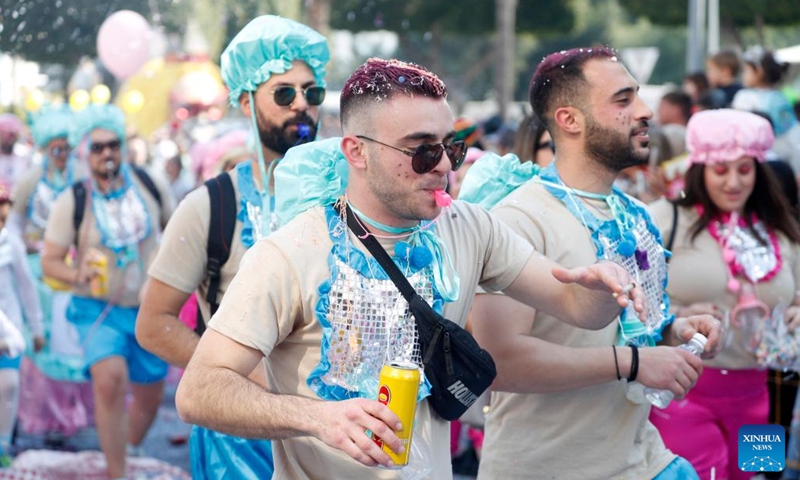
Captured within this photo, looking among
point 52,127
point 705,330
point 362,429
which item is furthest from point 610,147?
point 52,127

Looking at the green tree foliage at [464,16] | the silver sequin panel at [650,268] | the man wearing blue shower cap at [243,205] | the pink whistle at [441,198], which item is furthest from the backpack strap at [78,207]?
the green tree foliage at [464,16]

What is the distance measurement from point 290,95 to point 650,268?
4.78ft

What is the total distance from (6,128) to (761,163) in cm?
1009

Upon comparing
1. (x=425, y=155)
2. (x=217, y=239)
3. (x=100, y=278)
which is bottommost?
(x=100, y=278)

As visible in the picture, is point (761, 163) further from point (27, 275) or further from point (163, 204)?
point (27, 275)

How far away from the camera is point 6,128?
13.4 metres

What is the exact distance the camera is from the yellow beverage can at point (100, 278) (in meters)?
6.94

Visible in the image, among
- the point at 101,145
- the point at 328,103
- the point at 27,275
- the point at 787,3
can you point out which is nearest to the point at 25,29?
the point at 101,145

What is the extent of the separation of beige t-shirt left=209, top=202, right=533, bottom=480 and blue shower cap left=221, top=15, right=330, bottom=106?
148cm

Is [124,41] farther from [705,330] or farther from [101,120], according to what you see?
[705,330]

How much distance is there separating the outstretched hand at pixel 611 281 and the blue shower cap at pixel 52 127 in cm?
713

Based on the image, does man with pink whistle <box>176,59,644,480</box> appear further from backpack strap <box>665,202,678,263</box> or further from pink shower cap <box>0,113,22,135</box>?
pink shower cap <box>0,113,22,135</box>

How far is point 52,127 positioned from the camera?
9.63 meters

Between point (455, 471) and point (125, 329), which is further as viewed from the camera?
point (455, 471)
